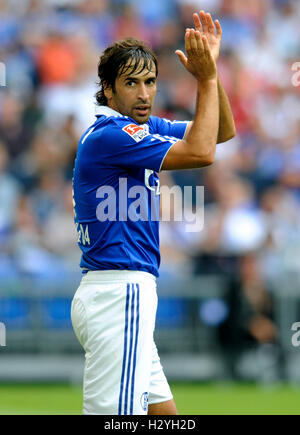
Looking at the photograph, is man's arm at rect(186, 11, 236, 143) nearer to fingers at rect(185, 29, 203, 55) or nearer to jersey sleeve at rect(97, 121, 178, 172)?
fingers at rect(185, 29, 203, 55)

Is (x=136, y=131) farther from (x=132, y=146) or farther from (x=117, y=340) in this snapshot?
(x=117, y=340)

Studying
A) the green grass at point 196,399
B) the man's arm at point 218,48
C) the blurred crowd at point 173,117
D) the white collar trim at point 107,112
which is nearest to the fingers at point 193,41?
the man's arm at point 218,48

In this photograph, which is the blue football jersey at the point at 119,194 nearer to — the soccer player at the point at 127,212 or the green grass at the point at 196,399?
the soccer player at the point at 127,212

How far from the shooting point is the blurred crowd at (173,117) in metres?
9.89

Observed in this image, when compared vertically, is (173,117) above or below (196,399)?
above

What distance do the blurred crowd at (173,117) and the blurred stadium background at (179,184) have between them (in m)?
0.02

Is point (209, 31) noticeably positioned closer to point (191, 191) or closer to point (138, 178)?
point (138, 178)

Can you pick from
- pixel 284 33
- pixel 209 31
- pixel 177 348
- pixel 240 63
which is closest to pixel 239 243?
pixel 177 348

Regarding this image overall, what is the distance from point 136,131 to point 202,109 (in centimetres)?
36

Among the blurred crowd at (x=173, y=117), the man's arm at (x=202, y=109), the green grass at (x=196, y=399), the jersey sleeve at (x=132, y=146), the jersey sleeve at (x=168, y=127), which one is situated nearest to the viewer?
the man's arm at (x=202, y=109)

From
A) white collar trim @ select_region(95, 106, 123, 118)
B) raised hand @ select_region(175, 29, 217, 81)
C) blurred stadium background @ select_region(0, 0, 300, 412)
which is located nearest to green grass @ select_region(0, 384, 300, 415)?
blurred stadium background @ select_region(0, 0, 300, 412)

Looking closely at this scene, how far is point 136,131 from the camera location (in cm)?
423

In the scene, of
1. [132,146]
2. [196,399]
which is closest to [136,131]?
[132,146]

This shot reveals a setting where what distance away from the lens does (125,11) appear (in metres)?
13.0
